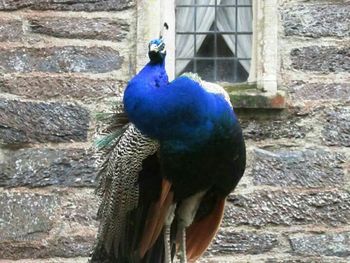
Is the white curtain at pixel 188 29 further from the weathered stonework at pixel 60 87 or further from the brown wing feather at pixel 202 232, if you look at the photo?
the brown wing feather at pixel 202 232

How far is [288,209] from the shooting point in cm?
418

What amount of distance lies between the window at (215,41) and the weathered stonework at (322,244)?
70cm

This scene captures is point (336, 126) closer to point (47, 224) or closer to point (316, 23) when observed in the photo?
point (316, 23)

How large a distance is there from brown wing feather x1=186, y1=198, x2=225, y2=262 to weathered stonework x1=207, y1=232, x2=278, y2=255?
69 cm

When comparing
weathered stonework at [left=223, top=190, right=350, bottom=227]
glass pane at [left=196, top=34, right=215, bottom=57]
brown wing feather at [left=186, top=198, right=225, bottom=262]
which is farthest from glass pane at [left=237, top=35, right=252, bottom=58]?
brown wing feather at [left=186, top=198, right=225, bottom=262]

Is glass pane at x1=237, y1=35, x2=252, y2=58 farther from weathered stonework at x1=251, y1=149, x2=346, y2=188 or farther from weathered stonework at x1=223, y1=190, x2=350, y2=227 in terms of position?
weathered stonework at x1=223, y1=190, x2=350, y2=227

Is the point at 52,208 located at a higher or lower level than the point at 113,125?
lower

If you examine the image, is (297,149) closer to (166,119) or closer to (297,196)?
(297,196)

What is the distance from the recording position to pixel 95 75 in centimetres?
428

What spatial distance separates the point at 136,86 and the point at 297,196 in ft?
3.99

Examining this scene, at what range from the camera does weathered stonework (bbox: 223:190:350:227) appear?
164 inches

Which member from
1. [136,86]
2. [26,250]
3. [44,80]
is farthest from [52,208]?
[136,86]

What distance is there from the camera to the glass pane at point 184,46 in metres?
4.45

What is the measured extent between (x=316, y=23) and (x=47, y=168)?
1160mm
